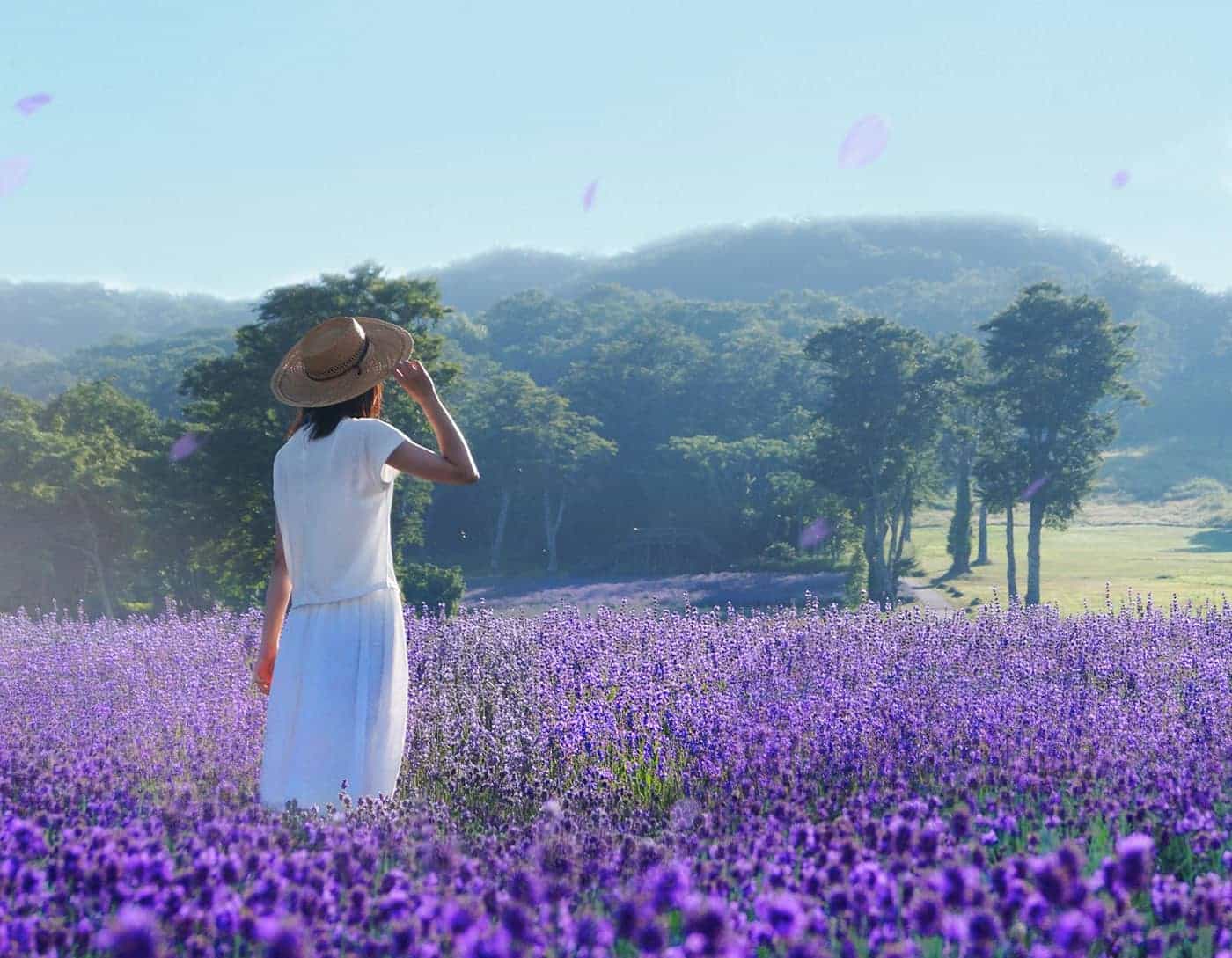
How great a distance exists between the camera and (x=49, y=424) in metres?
31.8

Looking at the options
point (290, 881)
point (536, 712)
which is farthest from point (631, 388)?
point (290, 881)

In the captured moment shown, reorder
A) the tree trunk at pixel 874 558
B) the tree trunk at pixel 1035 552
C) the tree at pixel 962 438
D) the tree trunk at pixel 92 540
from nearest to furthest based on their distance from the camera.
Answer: the tree trunk at pixel 1035 552, the tree trunk at pixel 92 540, the tree trunk at pixel 874 558, the tree at pixel 962 438

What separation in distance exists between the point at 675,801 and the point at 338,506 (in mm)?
1810

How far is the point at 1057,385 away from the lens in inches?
1062

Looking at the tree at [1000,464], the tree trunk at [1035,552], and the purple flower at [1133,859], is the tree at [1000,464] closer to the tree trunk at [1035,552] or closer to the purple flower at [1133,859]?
the tree trunk at [1035,552]

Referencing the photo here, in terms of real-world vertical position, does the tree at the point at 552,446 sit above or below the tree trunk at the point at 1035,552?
above

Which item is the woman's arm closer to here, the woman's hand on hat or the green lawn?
the woman's hand on hat

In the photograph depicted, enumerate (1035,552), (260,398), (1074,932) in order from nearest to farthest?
(1074,932) → (260,398) → (1035,552)

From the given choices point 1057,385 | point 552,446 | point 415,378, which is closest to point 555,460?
point 552,446

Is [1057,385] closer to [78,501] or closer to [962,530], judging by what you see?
[962,530]

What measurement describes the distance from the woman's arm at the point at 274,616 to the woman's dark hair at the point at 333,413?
501 mm

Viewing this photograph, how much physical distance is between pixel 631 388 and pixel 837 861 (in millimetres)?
48860

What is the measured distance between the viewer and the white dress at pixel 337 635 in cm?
375

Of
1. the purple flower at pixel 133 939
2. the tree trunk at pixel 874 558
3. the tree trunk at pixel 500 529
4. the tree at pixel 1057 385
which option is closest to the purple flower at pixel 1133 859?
the purple flower at pixel 133 939
